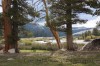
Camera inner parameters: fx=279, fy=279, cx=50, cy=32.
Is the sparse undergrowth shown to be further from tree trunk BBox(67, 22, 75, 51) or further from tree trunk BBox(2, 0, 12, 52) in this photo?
tree trunk BBox(2, 0, 12, 52)

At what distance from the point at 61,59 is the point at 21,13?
503 cm

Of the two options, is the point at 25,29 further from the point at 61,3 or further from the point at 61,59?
the point at 61,59

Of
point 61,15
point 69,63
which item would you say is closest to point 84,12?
point 61,15

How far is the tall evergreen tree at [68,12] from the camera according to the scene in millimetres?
12773

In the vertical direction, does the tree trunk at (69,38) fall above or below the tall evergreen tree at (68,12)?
below

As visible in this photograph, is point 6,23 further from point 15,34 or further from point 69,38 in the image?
point 69,38

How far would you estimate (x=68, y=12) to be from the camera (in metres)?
13.1

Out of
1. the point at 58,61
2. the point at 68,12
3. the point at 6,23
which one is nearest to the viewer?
the point at 58,61

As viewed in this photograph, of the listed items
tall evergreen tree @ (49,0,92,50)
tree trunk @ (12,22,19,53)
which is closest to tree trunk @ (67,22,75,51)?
tall evergreen tree @ (49,0,92,50)

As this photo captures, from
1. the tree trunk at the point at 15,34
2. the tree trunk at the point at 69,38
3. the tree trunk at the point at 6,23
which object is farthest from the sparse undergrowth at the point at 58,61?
the tree trunk at the point at 6,23

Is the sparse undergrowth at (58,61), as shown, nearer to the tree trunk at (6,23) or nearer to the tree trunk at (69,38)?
the tree trunk at (69,38)

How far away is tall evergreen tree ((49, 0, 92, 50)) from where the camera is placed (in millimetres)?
12773

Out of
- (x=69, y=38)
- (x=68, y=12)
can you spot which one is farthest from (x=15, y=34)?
(x=68, y=12)

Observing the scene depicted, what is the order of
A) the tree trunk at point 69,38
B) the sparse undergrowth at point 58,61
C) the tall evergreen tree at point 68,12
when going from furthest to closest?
the tree trunk at point 69,38, the tall evergreen tree at point 68,12, the sparse undergrowth at point 58,61
